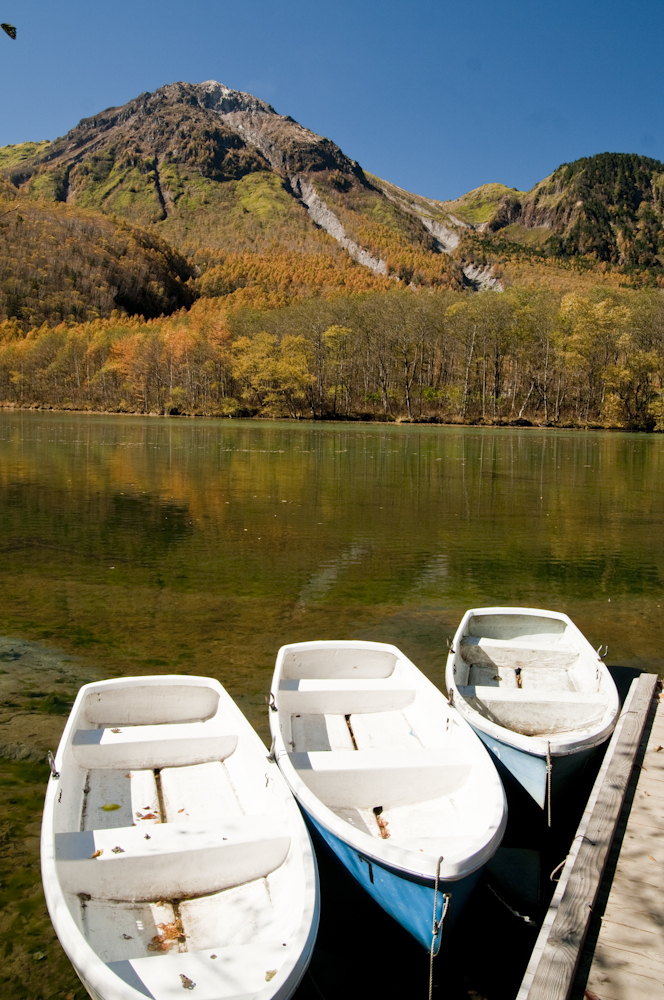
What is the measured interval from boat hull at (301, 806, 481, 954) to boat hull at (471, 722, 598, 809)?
1447 millimetres

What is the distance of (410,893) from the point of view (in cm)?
341

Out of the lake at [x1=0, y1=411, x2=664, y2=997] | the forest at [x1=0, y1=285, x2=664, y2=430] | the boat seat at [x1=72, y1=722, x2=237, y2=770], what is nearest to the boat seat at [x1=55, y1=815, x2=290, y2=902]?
the lake at [x1=0, y1=411, x2=664, y2=997]

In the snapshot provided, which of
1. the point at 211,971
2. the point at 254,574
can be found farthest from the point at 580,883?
the point at 254,574

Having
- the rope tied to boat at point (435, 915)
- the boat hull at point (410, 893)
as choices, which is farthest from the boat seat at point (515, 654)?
the rope tied to boat at point (435, 915)

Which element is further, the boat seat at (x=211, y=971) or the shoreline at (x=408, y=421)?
the shoreline at (x=408, y=421)

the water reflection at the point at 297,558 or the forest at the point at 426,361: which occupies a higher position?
the forest at the point at 426,361

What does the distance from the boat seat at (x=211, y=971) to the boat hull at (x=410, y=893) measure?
71 cm

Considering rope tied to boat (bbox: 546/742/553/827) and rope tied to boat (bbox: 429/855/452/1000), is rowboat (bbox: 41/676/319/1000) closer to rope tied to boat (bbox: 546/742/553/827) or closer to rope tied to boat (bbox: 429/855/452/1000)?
rope tied to boat (bbox: 429/855/452/1000)

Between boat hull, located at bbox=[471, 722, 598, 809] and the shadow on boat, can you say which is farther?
boat hull, located at bbox=[471, 722, 598, 809]

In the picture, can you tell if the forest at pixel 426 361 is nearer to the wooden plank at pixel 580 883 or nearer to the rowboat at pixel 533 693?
the rowboat at pixel 533 693

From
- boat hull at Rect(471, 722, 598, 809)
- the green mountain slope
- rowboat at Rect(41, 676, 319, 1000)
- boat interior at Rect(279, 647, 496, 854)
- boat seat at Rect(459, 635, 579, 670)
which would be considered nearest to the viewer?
rowboat at Rect(41, 676, 319, 1000)

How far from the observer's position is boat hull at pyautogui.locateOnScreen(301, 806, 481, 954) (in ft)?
10.9

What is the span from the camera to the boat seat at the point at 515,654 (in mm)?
7184

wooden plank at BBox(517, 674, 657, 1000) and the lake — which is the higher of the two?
wooden plank at BBox(517, 674, 657, 1000)
